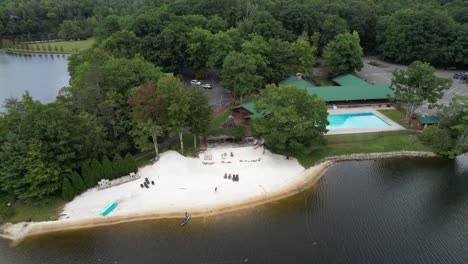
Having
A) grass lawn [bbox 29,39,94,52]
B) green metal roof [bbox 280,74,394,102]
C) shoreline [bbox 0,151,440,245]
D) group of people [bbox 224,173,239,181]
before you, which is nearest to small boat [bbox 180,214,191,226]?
shoreline [bbox 0,151,440,245]

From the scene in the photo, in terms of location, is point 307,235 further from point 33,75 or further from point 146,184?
point 33,75

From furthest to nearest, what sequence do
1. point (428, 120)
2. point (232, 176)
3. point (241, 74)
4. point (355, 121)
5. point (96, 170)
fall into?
point (241, 74)
point (355, 121)
point (428, 120)
point (232, 176)
point (96, 170)

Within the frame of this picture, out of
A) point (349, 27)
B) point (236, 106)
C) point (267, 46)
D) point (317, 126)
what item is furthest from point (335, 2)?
point (317, 126)

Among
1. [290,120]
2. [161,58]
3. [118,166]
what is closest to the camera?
[118,166]

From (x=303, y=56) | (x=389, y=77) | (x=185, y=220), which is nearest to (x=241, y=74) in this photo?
(x=303, y=56)

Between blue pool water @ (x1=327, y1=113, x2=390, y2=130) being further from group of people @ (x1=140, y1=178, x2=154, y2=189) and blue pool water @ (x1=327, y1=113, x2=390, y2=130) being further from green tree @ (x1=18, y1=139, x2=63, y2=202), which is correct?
green tree @ (x1=18, y1=139, x2=63, y2=202)

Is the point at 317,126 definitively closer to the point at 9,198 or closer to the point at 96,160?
the point at 96,160

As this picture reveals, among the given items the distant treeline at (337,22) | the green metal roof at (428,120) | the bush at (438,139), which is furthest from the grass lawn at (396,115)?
the distant treeline at (337,22)
